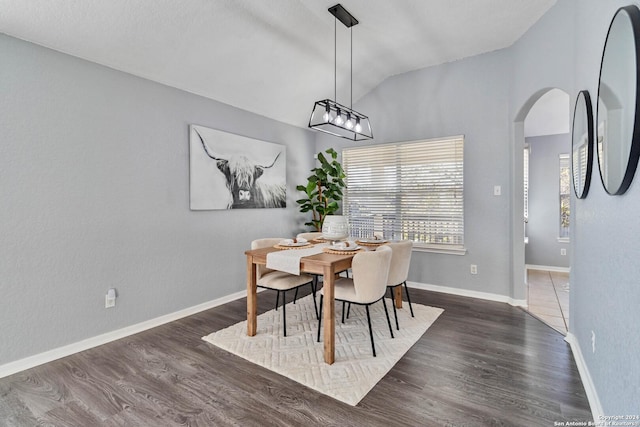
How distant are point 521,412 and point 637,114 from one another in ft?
5.42

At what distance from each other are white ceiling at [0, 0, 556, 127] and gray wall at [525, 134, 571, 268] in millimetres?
2893

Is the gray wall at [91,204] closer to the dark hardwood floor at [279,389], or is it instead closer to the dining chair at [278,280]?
the dark hardwood floor at [279,389]

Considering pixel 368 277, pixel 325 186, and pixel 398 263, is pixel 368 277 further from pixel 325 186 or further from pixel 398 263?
pixel 325 186

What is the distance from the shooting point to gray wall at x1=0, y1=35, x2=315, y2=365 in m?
2.34

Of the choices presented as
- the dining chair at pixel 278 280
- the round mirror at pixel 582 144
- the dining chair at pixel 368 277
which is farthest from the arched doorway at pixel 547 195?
the dining chair at pixel 278 280

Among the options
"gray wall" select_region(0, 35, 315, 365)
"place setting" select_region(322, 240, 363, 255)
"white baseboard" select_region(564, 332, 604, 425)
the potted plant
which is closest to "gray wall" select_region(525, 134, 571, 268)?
"white baseboard" select_region(564, 332, 604, 425)

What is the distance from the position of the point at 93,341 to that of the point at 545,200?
22.5ft

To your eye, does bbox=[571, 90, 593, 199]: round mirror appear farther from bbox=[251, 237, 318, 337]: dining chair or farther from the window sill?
bbox=[251, 237, 318, 337]: dining chair

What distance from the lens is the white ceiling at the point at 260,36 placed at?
7.98 feet

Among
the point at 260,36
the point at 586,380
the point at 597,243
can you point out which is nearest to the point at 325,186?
the point at 260,36

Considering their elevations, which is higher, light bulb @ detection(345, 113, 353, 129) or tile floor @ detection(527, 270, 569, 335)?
light bulb @ detection(345, 113, 353, 129)

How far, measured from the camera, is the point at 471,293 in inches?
159

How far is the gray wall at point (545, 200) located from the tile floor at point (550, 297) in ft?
1.13

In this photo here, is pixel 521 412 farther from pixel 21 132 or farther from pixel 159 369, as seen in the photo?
pixel 21 132
